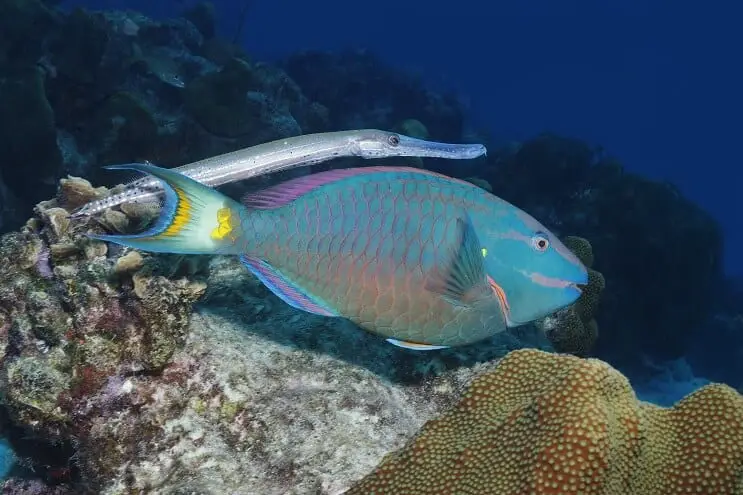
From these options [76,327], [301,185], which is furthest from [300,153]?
[76,327]

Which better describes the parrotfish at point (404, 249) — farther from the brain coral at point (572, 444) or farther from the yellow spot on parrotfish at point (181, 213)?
the brain coral at point (572, 444)

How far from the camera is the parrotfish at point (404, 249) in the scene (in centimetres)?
251

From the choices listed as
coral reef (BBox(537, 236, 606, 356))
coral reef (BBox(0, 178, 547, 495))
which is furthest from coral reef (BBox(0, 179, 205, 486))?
coral reef (BBox(537, 236, 606, 356))

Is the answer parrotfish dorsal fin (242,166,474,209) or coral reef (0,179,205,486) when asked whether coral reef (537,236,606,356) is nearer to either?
parrotfish dorsal fin (242,166,474,209)

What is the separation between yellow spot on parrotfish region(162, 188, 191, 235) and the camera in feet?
8.00

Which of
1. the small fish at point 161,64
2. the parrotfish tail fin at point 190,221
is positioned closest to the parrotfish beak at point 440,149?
the parrotfish tail fin at point 190,221

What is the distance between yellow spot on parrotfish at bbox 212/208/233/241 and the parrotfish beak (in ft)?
8.10

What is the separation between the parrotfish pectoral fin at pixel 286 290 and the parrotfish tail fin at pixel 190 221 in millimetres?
169

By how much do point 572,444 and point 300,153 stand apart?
4049mm

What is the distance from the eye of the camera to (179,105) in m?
11.4

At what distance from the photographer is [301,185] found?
2.69 meters

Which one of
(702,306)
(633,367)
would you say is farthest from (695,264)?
(633,367)

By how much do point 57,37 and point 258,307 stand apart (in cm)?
869

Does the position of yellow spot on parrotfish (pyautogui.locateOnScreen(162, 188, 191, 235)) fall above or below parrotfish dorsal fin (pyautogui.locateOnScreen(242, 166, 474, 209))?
below
